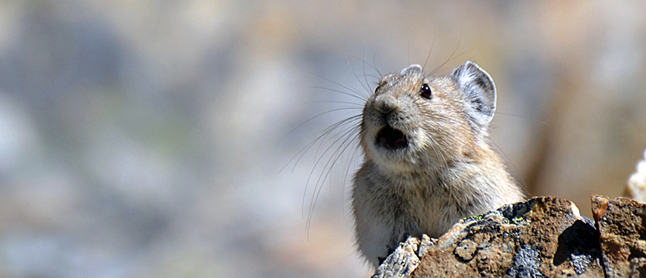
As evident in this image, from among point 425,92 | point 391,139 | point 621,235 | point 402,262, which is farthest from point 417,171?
point 621,235

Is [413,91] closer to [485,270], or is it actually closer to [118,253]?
[485,270]

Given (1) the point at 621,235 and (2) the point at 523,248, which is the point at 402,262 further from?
(1) the point at 621,235

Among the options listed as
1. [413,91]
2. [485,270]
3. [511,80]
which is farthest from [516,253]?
[511,80]

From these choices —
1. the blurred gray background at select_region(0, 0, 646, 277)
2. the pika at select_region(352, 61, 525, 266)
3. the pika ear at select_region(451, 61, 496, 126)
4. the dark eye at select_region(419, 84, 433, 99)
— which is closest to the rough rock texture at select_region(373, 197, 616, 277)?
the pika at select_region(352, 61, 525, 266)

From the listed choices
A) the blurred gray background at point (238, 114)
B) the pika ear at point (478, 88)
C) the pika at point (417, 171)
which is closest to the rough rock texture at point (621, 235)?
the pika at point (417, 171)

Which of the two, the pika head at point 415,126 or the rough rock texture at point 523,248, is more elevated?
the pika head at point 415,126

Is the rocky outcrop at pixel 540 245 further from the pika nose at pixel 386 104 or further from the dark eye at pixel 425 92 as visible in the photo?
the dark eye at pixel 425 92

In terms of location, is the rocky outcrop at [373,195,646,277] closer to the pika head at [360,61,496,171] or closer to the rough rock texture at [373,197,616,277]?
the rough rock texture at [373,197,616,277]
